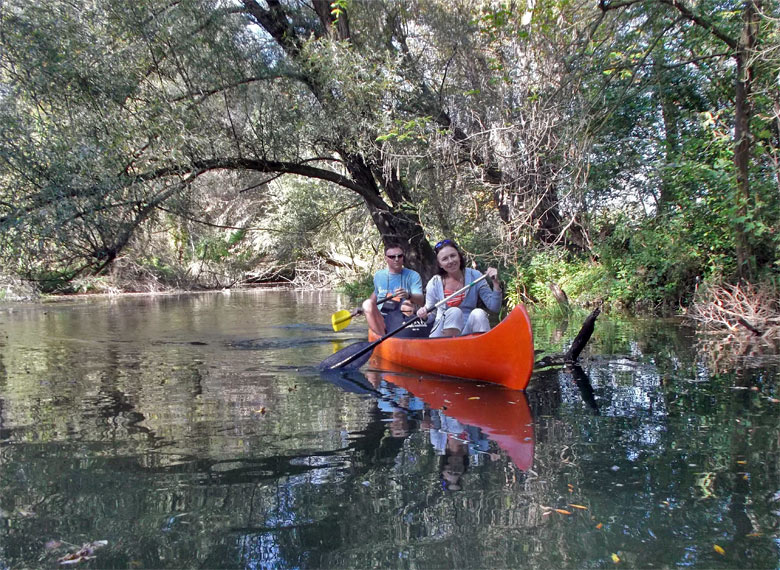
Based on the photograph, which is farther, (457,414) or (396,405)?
(396,405)

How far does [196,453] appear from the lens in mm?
3516

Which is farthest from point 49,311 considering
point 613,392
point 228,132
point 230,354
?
point 613,392

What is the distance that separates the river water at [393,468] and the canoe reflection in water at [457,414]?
2cm

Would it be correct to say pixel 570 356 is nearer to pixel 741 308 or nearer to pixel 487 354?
pixel 487 354

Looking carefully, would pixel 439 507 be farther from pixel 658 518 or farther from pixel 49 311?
pixel 49 311

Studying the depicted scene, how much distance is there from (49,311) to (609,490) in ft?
48.4

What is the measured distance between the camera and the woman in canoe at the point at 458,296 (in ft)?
18.9

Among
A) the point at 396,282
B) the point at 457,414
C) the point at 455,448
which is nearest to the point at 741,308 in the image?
the point at 396,282

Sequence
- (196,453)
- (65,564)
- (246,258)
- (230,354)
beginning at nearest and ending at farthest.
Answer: (65,564), (196,453), (230,354), (246,258)

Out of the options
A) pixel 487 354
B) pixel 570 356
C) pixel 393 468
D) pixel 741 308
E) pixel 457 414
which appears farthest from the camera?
pixel 741 308

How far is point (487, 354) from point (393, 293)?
1.89 metres

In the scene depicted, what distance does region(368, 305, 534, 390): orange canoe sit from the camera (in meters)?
4.89

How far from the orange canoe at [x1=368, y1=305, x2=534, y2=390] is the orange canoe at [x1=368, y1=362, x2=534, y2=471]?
0.09 m

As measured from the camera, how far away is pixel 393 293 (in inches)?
272
